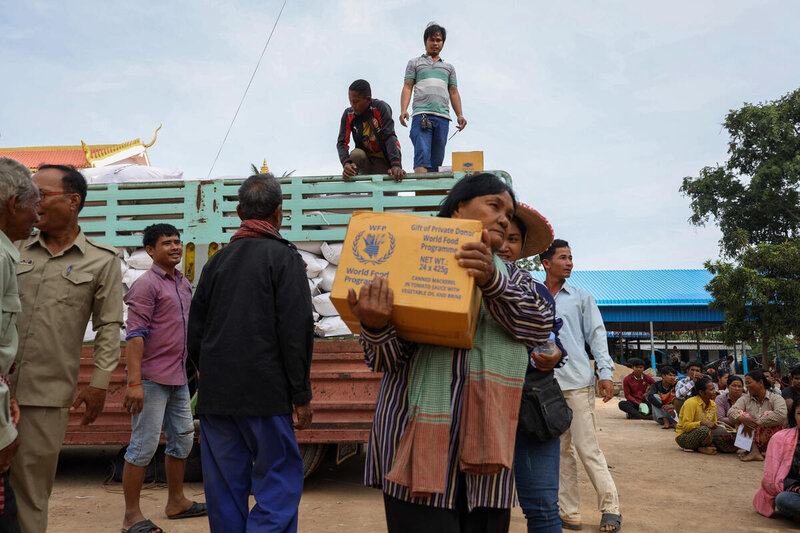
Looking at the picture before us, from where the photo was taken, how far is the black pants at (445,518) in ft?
5.07

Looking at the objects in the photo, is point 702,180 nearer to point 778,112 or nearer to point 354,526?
point 778,112

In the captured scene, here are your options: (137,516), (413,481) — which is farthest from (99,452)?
(413,481)

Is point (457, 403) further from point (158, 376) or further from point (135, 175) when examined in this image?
point (135, 175)

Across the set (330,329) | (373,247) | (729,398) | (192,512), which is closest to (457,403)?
(373,247)

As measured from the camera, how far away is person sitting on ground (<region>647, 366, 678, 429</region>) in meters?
10.2

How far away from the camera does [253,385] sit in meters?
2.35

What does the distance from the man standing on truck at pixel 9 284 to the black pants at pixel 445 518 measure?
3.91 feet

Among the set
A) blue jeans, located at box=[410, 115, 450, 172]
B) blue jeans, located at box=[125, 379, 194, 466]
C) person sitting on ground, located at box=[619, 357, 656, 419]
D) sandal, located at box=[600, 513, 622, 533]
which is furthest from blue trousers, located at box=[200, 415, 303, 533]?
person sitting on ground, located at box=[619, 357, 656, 419]

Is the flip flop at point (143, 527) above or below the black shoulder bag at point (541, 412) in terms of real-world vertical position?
below

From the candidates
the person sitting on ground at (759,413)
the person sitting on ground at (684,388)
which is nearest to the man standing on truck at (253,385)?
the person sitting on ground at (759,413)

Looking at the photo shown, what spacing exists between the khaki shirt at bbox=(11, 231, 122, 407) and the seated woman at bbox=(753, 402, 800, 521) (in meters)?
4.50

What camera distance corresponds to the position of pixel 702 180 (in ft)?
79.5

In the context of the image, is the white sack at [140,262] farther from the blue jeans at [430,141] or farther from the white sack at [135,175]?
the blue jeans at [430,141]

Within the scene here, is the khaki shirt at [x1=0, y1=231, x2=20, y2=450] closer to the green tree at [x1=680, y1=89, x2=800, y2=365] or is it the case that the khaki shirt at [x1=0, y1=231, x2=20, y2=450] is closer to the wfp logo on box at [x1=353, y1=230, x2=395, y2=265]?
the wfp logo on box at [x1=353, y1=230, x2=395, y2=265]
